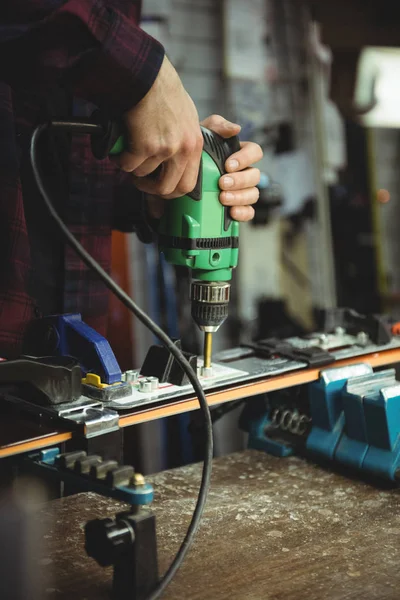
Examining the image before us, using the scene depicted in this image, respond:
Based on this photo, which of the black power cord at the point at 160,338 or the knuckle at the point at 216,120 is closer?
the black power cord at the point at 160,338

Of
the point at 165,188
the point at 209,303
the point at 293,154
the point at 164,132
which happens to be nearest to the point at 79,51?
the point at 164,132

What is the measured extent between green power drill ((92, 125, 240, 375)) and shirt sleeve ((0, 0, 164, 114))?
268 mm

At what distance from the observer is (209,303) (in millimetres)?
1288

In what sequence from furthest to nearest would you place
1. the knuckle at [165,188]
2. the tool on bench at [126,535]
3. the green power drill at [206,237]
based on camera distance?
the green power drill at [206,237], the knuckle at [165,188], the tool on bench at [126,535]

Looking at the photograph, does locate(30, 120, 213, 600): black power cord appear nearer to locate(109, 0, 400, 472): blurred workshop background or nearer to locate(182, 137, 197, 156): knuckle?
locate(182, 137, 197, 156): knuckle

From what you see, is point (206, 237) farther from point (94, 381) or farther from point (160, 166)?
point (94, 381)

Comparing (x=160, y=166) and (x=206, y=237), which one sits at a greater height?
(x=160, y=166)

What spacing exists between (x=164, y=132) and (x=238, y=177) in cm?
28

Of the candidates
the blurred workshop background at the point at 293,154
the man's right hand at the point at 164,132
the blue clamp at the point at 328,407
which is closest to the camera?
the man's right hand at the point at 164,132

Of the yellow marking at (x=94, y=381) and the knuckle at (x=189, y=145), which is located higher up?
the knuckle at (x=189, y=145)

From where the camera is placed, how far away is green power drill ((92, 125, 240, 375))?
49.1 inches

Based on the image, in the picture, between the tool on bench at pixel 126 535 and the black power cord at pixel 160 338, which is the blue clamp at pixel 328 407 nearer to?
the black power cord at pixel 160 338

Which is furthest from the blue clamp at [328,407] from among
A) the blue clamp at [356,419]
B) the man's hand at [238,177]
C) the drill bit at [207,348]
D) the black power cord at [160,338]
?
the black power cord at [160,338]

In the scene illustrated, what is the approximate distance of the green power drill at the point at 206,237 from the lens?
125cm
